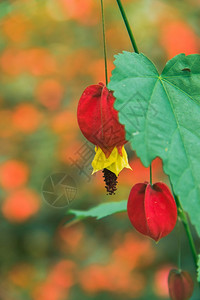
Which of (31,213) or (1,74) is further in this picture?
(1,74)

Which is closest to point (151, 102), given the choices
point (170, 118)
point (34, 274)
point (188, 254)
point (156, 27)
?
point (170, 118)

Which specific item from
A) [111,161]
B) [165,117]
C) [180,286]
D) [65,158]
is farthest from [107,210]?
[65,158]

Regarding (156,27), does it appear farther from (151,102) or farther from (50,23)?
(151,102)

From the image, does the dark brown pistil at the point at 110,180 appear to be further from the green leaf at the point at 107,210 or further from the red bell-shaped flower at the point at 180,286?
the red bell-shaped flower at the point at 180,286

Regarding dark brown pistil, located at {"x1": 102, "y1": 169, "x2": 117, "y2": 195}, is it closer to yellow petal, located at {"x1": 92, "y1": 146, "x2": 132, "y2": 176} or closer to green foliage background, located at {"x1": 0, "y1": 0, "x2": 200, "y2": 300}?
yellow petal, located at {"x1": 92, "y1": 146, "x2": 132, "y2": 176}

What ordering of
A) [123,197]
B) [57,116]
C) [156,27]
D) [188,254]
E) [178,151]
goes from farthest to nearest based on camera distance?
[156,27]
[57,116]
[123,197]
[188,254]
[178,151]

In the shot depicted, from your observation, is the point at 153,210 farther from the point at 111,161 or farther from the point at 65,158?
the point at 65,158

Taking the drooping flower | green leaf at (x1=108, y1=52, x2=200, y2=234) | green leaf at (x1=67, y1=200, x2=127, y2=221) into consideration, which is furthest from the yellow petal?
green leaf at (x1=67, y1=200, x2=127, y2=221)
